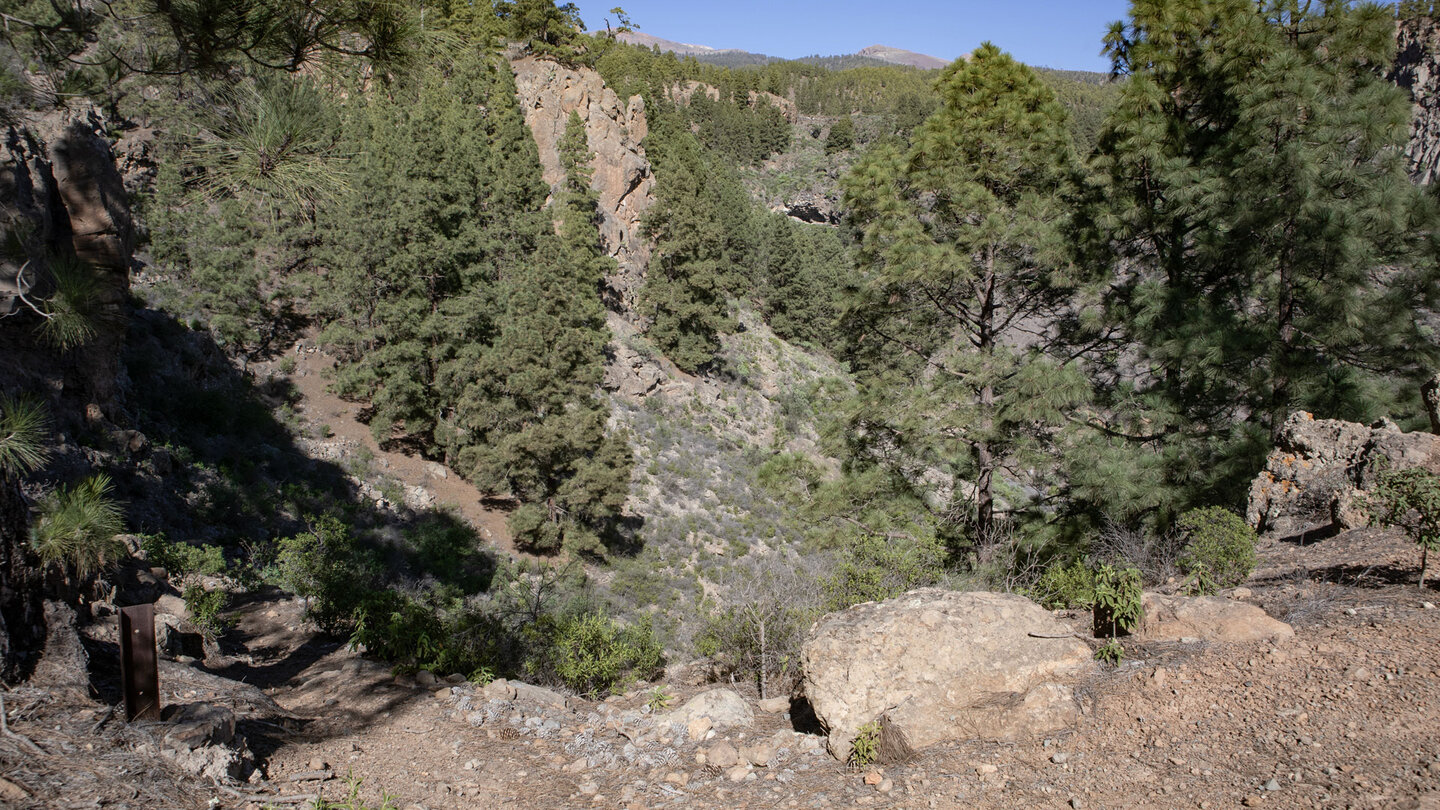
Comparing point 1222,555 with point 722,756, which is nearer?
point 722,756

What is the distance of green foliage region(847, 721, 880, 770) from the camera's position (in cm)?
411

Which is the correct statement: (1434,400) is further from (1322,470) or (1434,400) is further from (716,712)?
(716,712)

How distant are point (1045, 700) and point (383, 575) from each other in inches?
529

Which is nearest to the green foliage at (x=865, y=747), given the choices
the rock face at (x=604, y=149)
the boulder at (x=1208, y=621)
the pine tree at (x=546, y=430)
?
the boulder at (x=1208, y=621)

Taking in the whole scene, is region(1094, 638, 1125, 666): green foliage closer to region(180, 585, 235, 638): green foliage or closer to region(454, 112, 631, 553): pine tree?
region(180, 585, 235, 638): green foliage

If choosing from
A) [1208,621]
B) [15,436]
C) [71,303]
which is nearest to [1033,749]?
[1208,621]

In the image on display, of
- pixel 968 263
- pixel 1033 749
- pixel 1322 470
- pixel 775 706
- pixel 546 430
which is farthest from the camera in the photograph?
pixel 546 430

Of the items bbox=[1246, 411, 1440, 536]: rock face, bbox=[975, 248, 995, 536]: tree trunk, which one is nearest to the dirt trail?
bbox=[975, 248, 995, 536]: tree trunk

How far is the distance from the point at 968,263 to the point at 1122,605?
4939 millimetres

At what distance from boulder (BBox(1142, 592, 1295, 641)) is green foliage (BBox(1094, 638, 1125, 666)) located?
1.10ft

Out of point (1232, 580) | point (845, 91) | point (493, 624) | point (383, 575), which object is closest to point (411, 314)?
point (383, 575)

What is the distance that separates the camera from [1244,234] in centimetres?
809

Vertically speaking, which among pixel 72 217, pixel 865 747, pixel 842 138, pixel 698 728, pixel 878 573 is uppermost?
pixel 842 138

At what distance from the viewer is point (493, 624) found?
6895mm
